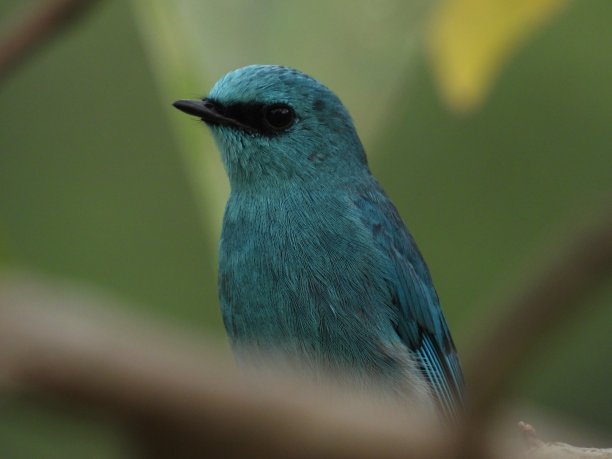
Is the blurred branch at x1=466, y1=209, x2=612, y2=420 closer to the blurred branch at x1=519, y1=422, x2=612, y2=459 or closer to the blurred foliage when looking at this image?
the blurred branch at x1=519, y1=422, x2=612, y2=459

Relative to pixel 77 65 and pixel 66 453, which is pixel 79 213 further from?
pixel 66 453

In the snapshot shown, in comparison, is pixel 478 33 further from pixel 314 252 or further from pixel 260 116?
pixel 260 116

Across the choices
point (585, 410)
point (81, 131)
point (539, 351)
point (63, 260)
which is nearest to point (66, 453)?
point (63, 260)

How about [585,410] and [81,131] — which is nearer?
[585,410]

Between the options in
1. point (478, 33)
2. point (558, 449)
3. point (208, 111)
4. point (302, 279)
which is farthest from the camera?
point (208, 111)

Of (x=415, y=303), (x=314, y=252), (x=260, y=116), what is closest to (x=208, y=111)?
(x=260, y=116)

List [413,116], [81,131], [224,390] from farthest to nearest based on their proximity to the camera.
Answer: [81,131] < [413,116] < [224,390]

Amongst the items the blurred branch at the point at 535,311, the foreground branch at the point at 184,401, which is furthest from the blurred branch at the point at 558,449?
the foreground branch at the point at 184,401

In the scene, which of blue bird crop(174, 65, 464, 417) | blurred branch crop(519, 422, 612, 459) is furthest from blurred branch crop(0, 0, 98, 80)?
blue bird crop(174, 65, 464, 417)
